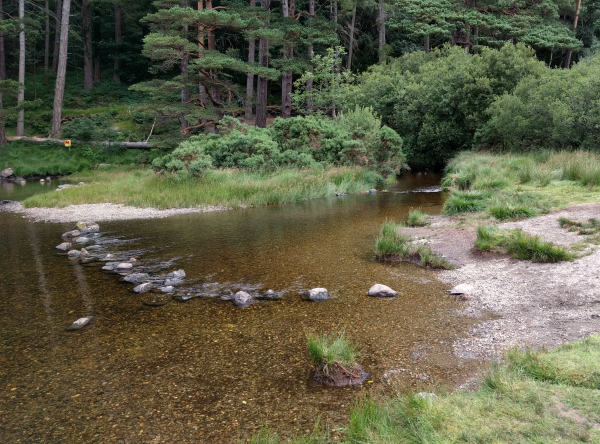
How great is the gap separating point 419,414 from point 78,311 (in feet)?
16.2

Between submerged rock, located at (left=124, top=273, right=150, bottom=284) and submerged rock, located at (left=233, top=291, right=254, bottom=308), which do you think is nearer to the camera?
submerged rock, located at (left=233, top=291, right=254, bottom=308)

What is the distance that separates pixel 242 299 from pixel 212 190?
398 inches

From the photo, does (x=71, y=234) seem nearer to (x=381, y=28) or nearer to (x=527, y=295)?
(x=527, y=295)

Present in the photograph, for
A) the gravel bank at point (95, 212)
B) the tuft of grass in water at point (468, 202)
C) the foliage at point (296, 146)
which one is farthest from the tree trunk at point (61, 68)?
the tuft of grass in water at point (468, 202)

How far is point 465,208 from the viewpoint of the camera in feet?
37.6

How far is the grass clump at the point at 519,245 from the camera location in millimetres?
6969

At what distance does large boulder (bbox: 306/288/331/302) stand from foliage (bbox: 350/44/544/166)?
67.7 feet

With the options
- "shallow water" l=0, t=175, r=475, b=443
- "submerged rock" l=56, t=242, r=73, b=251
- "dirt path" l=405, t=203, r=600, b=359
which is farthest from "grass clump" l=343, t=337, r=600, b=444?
"submerged rock" l=56, t=242, r=73, b=251

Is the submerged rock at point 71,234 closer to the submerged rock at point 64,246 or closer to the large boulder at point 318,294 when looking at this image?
the submerged rock at point 64,246

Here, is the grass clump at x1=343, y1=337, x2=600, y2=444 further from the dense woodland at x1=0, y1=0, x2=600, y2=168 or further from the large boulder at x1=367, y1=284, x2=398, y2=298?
the dense woodland at x1=0, y1=0, x2=600, y2=168

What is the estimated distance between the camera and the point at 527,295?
5.99 m

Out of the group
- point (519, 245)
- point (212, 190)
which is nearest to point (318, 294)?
point (519, 245)

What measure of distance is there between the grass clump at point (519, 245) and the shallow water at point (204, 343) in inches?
56.3

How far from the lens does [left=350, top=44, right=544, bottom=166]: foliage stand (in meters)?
23.8
